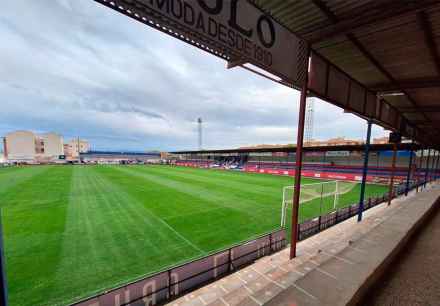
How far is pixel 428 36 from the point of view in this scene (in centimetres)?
372

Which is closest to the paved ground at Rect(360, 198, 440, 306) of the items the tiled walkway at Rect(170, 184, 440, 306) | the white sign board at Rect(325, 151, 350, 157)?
the tiled walkway at Rect(170, 184, 440, 306)

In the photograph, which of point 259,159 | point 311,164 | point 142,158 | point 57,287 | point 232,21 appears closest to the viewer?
point 232,21

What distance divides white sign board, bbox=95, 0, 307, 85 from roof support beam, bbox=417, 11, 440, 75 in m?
2.08

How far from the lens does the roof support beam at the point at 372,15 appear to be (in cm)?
271

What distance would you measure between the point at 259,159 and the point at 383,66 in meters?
44.5

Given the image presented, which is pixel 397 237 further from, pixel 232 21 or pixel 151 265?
pixel 151 265

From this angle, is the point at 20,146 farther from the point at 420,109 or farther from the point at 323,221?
the point at 420,109

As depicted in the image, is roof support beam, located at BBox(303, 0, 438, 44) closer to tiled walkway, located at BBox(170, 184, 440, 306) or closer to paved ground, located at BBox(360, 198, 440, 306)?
tiled walkway, located at BBox(170, 184, 440, 306)

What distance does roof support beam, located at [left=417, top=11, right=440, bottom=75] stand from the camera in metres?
3.29

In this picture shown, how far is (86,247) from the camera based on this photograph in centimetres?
722

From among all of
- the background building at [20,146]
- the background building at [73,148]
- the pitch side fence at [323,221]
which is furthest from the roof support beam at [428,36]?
the background building at [73,148]

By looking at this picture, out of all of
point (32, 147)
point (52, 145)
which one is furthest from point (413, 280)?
point (52, 145)

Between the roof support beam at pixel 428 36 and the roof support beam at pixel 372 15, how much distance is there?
82 centimetres

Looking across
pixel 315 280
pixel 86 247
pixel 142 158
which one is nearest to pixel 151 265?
pixel 86 247
